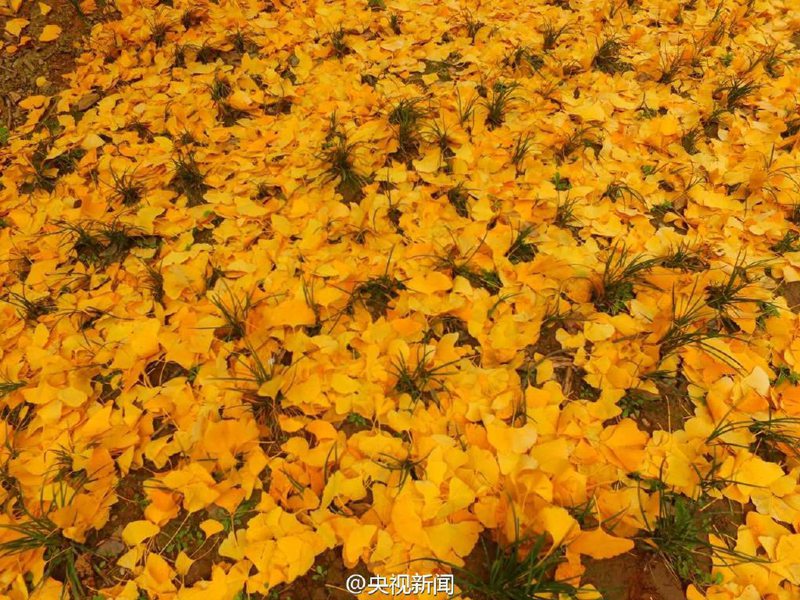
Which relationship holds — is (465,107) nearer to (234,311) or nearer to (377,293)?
(377,293)

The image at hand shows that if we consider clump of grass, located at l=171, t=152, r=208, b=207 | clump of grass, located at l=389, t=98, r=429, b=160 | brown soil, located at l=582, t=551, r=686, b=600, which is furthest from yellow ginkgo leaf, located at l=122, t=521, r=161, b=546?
clump of grass, located at l=389, t=98, r=429, b=160

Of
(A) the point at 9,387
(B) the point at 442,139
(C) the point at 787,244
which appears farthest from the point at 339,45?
(C) the point at 787,244

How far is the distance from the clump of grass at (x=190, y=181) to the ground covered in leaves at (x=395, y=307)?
0.02m

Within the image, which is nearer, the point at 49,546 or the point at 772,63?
the point at 49,546

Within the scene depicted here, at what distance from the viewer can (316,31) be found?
319cm

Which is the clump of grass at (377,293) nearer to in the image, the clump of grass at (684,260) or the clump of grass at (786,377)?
the clump of grass at (684,260)

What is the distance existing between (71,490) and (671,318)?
2.23m

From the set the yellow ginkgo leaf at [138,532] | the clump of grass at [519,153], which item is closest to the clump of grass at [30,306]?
the yellow ginkgo leaf at [138,532]

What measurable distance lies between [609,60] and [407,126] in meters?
1.46

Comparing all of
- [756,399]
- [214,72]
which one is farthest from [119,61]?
[756,399]

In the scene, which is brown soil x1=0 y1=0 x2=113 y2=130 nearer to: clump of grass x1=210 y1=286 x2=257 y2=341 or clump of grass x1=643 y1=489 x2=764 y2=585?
clump of grass x1=210 y1=286 x2=257 y2=341

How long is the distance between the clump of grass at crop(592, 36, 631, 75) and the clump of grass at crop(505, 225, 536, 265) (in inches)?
59.9

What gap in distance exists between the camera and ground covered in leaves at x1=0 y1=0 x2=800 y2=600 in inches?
59.2

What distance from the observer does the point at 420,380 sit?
1.78 metres
